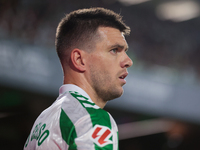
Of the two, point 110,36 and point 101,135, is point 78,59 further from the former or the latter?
point 101,135

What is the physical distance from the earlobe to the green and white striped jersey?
0.20 m

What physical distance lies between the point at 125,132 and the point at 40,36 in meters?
3.07

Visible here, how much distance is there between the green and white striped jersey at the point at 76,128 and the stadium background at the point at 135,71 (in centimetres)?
334

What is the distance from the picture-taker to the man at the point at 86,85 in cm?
85

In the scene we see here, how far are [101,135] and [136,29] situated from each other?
5301mm

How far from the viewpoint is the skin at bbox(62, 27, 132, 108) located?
1.17 metres

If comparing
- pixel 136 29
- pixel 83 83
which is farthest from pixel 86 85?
pixel 136 29

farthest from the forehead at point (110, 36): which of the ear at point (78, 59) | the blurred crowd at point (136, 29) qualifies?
the blurred crowd at point (136, 29)

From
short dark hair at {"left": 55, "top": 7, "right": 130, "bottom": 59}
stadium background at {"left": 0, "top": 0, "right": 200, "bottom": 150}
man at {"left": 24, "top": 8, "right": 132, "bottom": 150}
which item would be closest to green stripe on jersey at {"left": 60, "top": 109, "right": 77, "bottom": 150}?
man at {"left": 24, "top": 8, "right": 132, "bottom": 150}

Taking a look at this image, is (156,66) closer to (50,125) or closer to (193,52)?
(193,52)

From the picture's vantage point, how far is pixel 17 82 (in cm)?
416

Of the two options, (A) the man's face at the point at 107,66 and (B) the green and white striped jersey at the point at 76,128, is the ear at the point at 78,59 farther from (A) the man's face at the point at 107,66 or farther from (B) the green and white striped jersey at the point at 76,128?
(B) the green and white striped jersey at the point at 76,128

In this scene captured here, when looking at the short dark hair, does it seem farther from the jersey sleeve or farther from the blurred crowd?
the blurred crowd

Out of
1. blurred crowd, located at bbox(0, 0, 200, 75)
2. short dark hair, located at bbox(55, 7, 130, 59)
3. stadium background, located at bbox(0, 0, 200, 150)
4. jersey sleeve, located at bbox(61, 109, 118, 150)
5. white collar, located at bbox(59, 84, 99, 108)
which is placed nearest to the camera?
jersey sleeve, located at bbox(61, 109, 118, 150)
